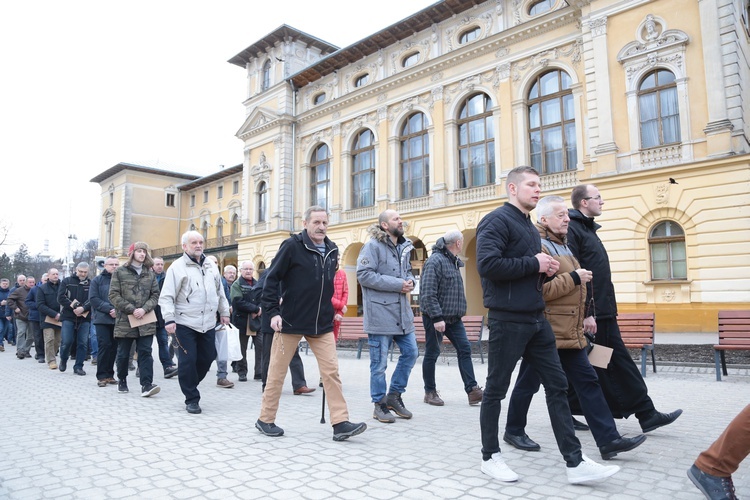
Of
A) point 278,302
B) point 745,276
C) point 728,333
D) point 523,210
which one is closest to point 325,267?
point 278,302

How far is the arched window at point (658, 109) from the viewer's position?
17594 millimetres

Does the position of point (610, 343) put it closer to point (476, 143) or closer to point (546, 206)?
point (546, 206)

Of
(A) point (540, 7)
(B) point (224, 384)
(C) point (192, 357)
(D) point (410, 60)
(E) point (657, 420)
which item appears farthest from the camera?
(D) point (410, 60)

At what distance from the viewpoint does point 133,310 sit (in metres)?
7.33

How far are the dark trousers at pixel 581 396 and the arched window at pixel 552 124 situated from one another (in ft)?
59.5

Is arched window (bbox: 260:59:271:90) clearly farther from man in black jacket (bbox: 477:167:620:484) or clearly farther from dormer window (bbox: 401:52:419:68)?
man in black jacket (bbox: 477:167:620:484)

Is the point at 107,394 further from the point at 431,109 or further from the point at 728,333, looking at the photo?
the point at 431,109

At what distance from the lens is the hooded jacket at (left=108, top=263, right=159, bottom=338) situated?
7.36 m

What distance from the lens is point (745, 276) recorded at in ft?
52.1

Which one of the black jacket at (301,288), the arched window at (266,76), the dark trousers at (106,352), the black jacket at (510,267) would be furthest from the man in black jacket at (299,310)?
the arched window at (266,76)

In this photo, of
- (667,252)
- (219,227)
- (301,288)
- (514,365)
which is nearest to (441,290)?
(301,288)

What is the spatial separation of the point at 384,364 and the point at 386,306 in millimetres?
625

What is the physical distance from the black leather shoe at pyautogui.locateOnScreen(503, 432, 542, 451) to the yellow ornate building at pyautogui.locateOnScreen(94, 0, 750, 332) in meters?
14.9

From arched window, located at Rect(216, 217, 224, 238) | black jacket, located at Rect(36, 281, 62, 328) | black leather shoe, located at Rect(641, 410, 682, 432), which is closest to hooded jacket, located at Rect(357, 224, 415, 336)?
black leather shoe, located at Rect(641, 410, 682, 432)
